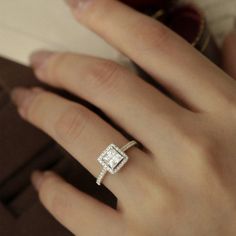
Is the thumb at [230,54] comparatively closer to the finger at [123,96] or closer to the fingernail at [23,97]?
the finger at [123,96]

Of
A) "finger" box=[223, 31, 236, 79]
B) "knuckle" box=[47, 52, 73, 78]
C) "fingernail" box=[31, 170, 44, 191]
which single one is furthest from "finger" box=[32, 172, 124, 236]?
"finger" box=[223, 31, 236, 79]

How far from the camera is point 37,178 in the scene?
0.69 meters

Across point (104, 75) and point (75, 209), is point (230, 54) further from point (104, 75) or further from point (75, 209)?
point (75, 209)

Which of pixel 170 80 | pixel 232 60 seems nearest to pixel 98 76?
pixel 170 80

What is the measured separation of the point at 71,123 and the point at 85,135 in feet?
0.08

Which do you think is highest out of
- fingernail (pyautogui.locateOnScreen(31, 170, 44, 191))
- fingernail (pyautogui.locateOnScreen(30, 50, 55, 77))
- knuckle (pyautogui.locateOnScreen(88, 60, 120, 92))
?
knuckle (pyautogui.locateOnScreen(88, 60, 120, 92))

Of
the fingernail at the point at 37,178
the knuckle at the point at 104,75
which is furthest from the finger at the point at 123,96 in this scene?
the fingernail at the point at 37,178

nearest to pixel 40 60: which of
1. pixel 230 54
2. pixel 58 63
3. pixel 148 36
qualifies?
pixel 58 63

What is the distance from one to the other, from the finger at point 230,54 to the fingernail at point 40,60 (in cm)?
23

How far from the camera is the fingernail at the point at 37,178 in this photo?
689mm

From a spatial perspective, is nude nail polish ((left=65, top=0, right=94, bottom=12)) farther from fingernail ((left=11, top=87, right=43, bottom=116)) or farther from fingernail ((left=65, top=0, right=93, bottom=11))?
fingernail ((left=11, top=87, right=43, bottom=116))

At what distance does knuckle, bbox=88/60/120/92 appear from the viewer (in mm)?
636

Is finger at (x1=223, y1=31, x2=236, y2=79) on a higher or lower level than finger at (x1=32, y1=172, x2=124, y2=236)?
higher

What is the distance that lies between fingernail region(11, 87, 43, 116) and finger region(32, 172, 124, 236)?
0.09m
